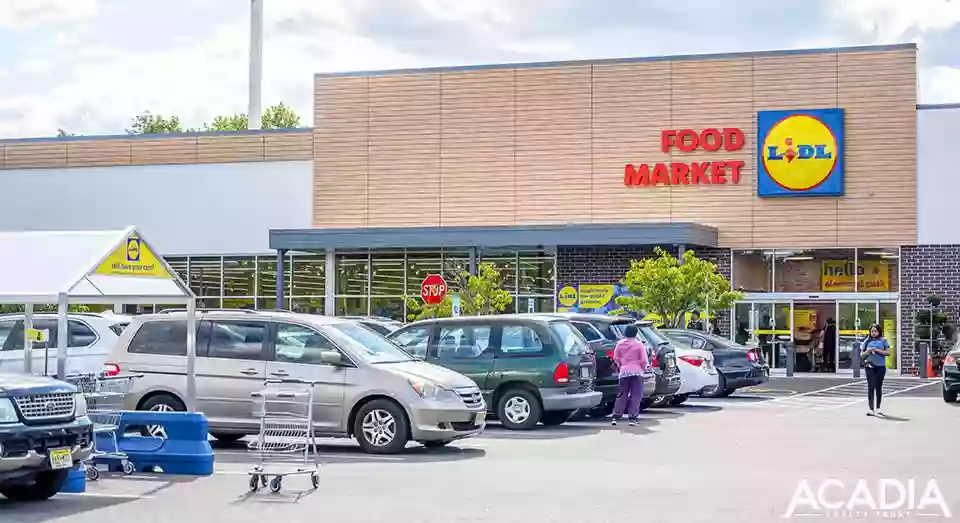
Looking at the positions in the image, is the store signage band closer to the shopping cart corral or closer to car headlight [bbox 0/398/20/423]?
the shopping cart corral

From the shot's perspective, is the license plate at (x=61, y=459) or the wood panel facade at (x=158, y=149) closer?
the license plate at (x=61, y=459)

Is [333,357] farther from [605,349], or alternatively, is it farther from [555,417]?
[605,349]

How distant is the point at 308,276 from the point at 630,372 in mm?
25387

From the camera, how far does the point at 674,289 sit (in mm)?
36031

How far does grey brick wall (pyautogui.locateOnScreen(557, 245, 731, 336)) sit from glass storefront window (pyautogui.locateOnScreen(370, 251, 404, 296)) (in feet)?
16.6

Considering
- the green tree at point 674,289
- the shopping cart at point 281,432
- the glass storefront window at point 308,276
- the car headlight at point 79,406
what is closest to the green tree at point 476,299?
the green tree at point 674,289

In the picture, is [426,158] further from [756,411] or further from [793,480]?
[793,480]

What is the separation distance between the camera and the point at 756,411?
82.6ft

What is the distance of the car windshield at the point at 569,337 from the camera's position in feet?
67.7

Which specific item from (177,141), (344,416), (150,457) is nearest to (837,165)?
(177,141)

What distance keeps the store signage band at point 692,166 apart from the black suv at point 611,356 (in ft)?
60.3

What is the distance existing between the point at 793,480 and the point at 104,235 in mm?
7123

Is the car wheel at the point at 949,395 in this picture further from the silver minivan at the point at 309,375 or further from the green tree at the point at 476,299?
the silver minivan at the point at 309,375

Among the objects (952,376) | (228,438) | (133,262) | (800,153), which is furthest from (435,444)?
(800,153)
